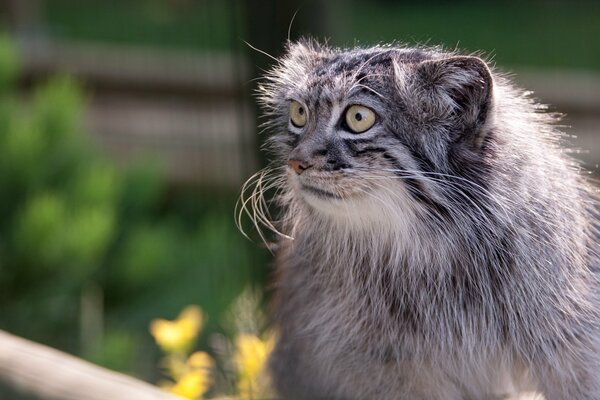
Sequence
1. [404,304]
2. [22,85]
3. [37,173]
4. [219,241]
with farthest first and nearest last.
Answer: [22,85], [219,241], [37,173], [404,304]

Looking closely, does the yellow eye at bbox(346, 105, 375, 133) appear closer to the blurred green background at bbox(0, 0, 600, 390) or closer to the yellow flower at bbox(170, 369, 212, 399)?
the blurred green background at bbox(0, 0, 600, 390)

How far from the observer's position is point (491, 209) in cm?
265

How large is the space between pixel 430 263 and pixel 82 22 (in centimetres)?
845

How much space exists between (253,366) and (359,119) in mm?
1192

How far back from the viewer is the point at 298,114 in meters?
2.75

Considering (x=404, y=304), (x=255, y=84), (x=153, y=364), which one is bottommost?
(x=153, y=364)

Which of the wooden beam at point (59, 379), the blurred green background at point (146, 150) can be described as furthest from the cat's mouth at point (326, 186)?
the blurred green background at point (146, 150)

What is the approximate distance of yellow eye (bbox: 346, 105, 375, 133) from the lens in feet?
8.43

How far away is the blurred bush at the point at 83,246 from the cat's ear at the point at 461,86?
1.88 metres

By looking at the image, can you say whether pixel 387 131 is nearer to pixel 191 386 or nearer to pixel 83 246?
pixel 191 386

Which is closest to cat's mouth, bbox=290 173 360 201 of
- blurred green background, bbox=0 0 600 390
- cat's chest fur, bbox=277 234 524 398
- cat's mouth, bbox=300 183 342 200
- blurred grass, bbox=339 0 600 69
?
cat's mouth, bbox=300 183 342 200

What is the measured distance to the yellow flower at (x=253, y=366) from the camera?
3387 mm

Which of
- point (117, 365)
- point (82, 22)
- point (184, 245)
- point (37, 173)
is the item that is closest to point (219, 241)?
point (184, 245)

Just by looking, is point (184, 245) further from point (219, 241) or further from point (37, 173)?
point (37, 173)
